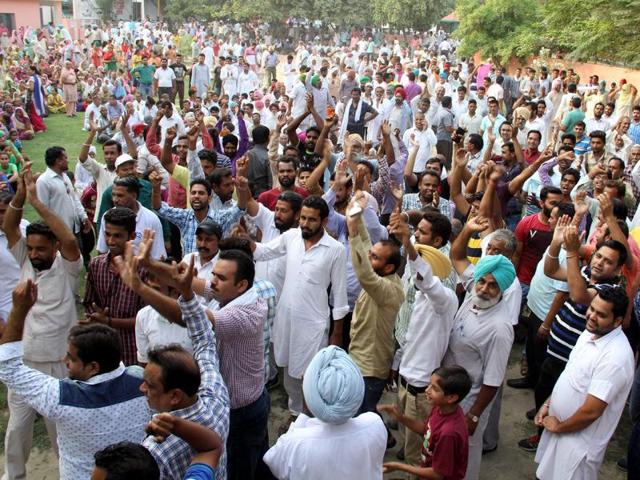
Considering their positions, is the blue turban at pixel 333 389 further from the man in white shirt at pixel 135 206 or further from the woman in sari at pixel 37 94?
the woman in sari at pixel 37 94

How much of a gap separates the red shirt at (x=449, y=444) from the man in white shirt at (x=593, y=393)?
1.91ft

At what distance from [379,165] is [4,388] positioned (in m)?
4.14

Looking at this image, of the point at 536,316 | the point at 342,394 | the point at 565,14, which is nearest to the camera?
the point at 342,394

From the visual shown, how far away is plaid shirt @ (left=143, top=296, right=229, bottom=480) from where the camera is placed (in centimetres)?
240

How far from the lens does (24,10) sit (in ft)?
108

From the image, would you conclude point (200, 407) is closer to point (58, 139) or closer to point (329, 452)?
point (329, 452)

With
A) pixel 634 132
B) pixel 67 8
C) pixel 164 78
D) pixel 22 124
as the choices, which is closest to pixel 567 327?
pixel 634 132

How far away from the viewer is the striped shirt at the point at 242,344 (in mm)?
3107

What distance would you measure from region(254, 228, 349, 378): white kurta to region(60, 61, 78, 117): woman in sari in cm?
1628

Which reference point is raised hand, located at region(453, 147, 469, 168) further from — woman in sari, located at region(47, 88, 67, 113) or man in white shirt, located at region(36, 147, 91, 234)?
woman in sari, located at region(47, 88, 67, 113)

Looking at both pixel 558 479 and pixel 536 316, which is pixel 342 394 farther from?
pixel 536 316

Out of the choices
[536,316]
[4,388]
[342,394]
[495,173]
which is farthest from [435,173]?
[4,388]

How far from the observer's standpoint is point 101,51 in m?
24.0

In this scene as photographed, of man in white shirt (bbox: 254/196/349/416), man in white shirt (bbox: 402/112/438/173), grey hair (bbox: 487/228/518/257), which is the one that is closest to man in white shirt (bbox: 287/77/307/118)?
man in white shirt (bbox: 402/112/438/173)
